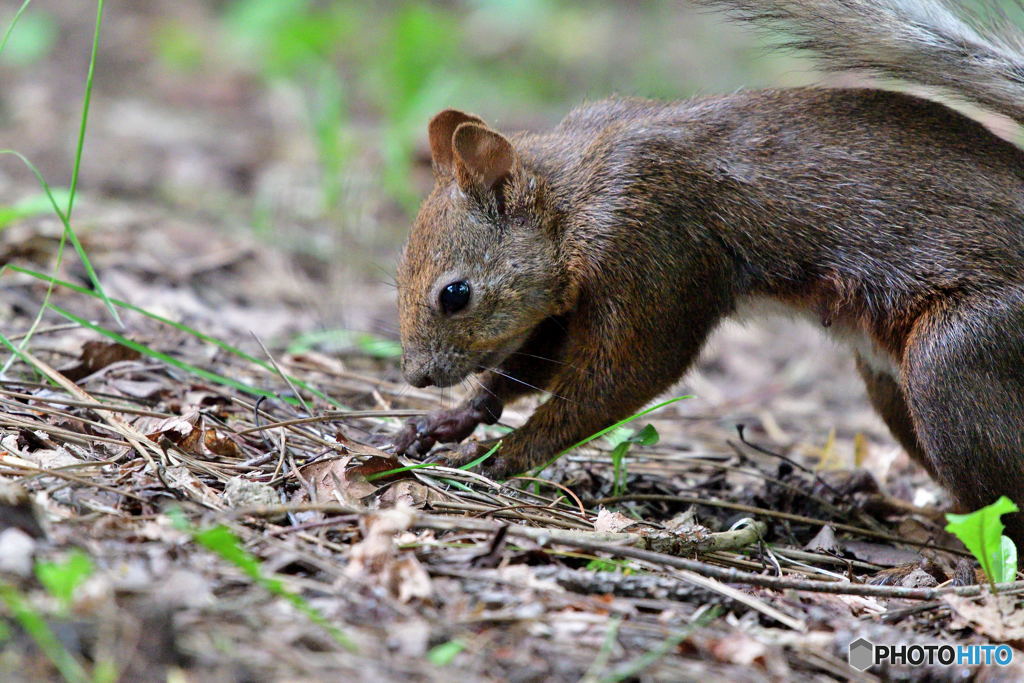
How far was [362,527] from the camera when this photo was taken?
2.74 metres

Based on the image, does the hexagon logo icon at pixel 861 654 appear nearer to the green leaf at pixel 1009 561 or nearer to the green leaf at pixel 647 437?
the green leaf at pixel 1009 561

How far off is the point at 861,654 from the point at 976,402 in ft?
4.30

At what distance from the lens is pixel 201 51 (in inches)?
434

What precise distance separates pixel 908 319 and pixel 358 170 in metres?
5.26

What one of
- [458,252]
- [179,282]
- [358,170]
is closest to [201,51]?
[358,170]

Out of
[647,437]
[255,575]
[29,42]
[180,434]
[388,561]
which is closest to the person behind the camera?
[255,575]

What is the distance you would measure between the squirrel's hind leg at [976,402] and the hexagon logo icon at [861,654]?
1184 millimetres

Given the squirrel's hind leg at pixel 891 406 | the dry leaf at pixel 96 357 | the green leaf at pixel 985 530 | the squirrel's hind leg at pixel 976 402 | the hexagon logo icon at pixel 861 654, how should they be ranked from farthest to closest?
the squirrel's hind leg at pixel 891 406 → the dry leaf at pixel 96 357 → the squirrel's hind leg at pixel 976 402 → the green leaf at pixel 985 530 → the hexagon logo icon at pixel 861 654

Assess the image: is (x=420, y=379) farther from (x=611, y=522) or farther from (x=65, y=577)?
(x=65, y=577)

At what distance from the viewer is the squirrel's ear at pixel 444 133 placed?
4.14m

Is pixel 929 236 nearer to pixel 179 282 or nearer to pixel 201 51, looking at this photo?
pixel 179 282

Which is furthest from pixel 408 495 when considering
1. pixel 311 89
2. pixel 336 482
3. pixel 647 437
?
pixel 311 89

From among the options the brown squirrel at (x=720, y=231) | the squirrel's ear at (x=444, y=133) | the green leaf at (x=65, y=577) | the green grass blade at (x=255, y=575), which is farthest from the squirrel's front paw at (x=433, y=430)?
the green leaf at (x=65, y=577)

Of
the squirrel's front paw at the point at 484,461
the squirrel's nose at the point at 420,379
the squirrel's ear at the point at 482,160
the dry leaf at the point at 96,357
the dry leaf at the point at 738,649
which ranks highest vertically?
the squirrel's ear at the point at 482,160
